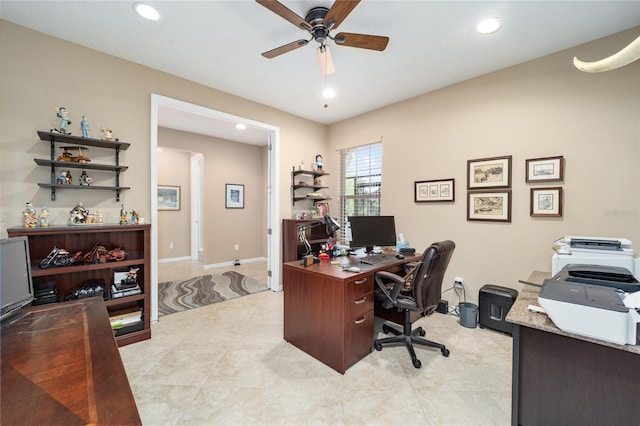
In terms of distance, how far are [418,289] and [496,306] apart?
46.3 inches

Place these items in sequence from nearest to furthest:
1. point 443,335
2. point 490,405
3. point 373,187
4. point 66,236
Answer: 1. point 490,405
2. point 66,236
3. point 443,335
4. point 373,187

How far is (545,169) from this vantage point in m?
2.57

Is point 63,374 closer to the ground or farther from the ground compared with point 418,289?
farther from the ground

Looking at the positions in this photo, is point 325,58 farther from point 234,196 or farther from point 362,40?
point 234,196

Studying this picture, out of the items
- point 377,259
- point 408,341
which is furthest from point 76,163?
point 408,341

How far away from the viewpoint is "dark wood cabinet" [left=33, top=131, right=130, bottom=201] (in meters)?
2.26

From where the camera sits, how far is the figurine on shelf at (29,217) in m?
2.14

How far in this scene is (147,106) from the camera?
2.84 m

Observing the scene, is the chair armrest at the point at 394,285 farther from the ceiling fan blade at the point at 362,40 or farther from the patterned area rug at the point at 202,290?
the patterned area rug at the point at 202,290

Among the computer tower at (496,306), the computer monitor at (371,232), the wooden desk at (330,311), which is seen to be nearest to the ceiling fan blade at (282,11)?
the wooden desk at (330,311)

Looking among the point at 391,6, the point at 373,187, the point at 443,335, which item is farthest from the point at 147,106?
the point at 443,335

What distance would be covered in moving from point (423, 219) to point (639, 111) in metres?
2.08

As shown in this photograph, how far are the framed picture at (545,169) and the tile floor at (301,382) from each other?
5.41 ft

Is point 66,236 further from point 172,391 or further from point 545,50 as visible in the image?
point 545,50
